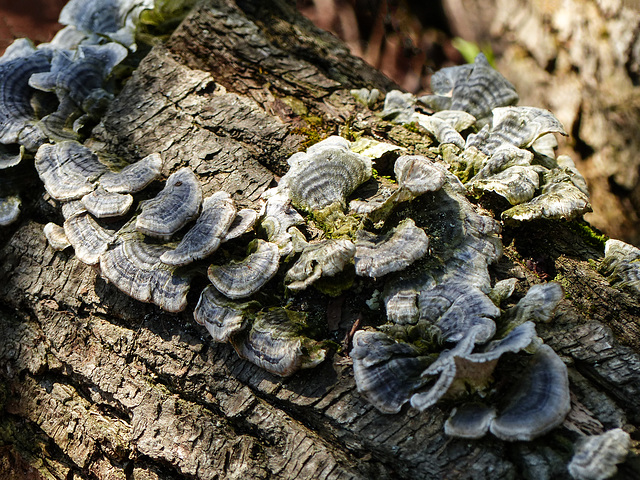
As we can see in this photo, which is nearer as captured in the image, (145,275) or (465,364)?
(465,364)

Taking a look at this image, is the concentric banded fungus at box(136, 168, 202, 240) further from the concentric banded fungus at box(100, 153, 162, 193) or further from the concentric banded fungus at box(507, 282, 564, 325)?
the concentric banded fungus at box(507, 282, 564, 325)

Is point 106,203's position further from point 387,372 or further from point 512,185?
point 512,185

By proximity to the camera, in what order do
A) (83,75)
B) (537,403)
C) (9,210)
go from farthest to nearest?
1. (83,75)
2. (9,210)
3. (537,403)

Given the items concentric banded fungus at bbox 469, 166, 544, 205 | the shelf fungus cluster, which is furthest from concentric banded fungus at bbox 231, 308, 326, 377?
the shelf fungus cluster

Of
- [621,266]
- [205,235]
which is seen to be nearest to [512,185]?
[621,266]

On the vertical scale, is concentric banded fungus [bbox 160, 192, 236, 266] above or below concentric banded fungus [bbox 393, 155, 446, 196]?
below

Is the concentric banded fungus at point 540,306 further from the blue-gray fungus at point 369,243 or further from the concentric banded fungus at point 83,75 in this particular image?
the concentric banded fungus at point 83,75

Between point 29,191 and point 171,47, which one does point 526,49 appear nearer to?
point 171,47
